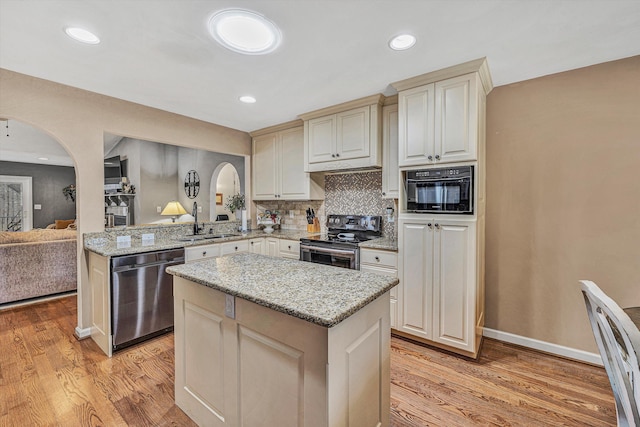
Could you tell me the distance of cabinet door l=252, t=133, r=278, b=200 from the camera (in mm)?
3918

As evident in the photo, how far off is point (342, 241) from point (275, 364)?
1.88 metres

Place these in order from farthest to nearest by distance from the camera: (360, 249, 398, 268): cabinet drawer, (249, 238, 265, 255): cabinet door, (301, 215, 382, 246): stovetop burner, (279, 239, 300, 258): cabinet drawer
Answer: (249, 238, 265, 255): cabinet door → (279, 239, 300, 258): cabinet drawer → (301, 215, 382, 246): stovetop burner → (360, 249, 398, 268): cabinet drawer

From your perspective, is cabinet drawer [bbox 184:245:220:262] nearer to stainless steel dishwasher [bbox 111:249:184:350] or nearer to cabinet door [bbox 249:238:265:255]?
stainless steel dishwasher [bbox 111:249:184:350]

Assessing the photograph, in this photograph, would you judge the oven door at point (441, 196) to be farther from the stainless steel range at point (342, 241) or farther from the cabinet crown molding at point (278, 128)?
the cabinet crown molding at point (278, 128)

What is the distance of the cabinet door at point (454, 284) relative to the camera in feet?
7.28

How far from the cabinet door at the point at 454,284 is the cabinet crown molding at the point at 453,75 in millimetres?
1175

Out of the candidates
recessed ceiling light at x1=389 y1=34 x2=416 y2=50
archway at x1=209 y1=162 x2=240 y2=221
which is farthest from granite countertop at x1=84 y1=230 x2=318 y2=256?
archway at x1=209 y1=162 x2=240 y2=221

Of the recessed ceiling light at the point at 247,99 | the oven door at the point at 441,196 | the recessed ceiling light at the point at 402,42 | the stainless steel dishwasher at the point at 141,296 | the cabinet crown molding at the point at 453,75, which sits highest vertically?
the recessed ceiling light at the point at 247,99

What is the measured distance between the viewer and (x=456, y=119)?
221 centimetres

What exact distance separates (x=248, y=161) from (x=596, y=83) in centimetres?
387

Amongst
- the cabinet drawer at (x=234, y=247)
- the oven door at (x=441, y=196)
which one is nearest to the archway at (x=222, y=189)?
the cabinet drawer at (x=234, y=247)

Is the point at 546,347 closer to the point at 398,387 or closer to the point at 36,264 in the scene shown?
the point at 398,387

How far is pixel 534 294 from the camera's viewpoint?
243 cm

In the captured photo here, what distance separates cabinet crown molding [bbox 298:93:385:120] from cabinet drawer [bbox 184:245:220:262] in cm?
189
